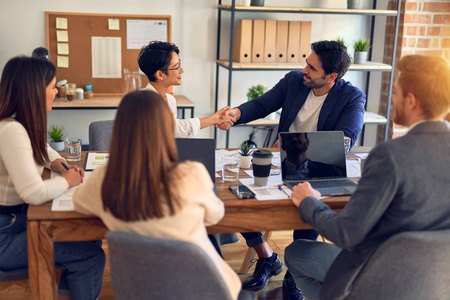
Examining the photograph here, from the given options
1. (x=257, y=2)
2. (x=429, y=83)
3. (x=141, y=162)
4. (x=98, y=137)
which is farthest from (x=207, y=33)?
(x=141, y=162)

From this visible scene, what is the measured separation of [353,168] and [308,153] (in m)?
0.35

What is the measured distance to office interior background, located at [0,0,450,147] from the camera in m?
4.14

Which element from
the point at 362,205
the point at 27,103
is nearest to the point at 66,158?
the point at 27,103

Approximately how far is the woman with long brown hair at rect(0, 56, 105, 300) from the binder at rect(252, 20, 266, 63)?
234 centimetres

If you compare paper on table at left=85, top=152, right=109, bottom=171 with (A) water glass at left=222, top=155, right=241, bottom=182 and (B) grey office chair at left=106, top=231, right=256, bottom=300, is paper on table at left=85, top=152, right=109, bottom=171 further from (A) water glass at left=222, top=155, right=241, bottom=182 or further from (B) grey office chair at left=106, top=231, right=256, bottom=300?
(B) grey office chair at left=106, top=231, right=256, bottom=300

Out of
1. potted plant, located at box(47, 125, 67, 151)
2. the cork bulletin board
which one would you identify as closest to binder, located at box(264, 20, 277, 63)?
the cork bulletin board

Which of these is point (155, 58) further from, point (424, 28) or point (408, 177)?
point (424, 28)

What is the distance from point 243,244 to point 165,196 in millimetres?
1898

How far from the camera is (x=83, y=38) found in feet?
13.9

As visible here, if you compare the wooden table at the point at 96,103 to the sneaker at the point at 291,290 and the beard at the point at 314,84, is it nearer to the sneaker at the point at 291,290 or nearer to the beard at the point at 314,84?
the beard at the point at 314,84

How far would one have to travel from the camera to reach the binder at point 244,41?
4156 mm

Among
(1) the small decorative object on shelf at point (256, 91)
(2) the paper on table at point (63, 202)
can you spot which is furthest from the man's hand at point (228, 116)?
(2) the paper on table at point (63, 202)

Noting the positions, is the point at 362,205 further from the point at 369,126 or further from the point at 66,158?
the point at 369,126

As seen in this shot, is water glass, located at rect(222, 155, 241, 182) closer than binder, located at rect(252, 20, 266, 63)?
Yes
